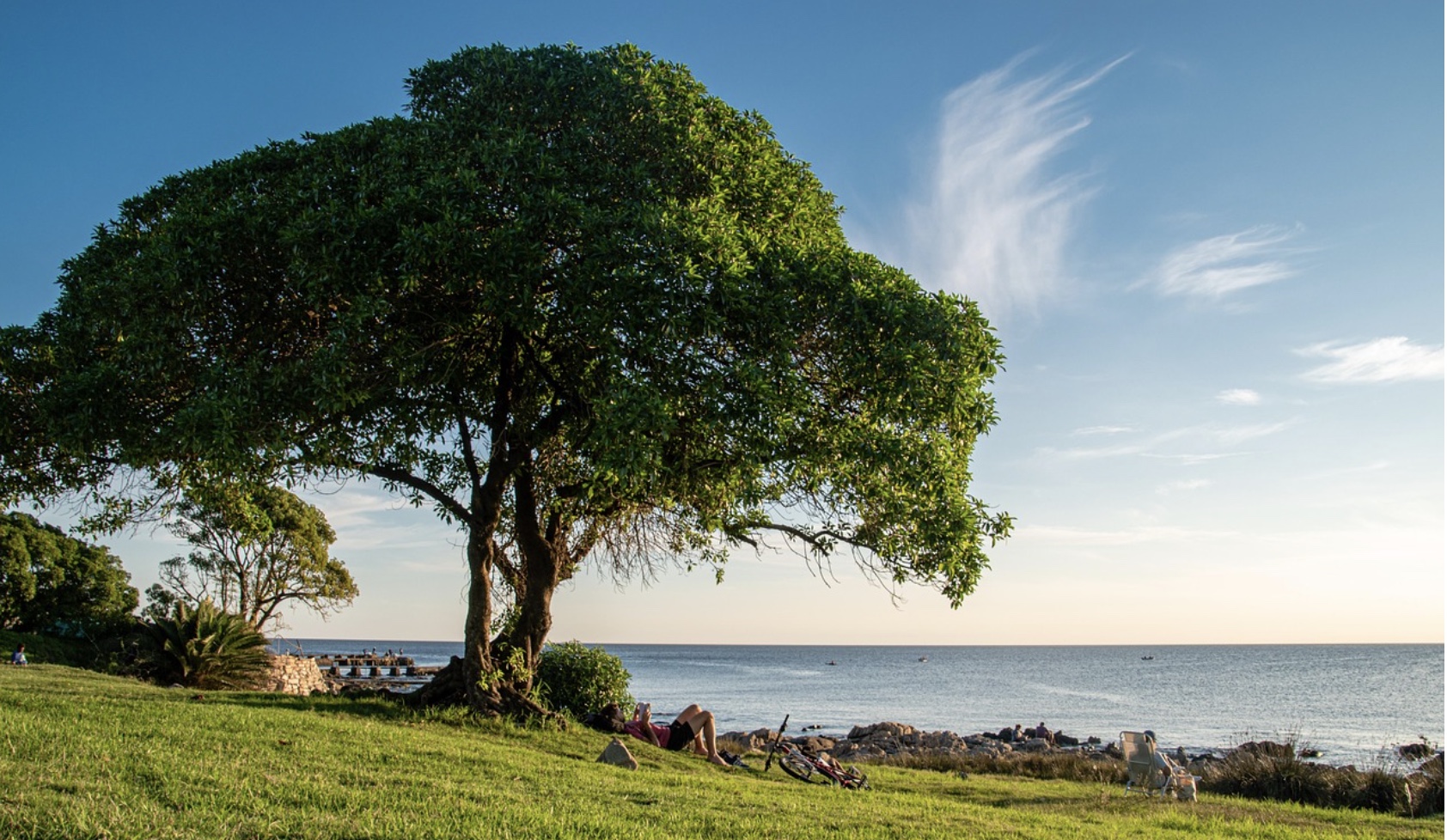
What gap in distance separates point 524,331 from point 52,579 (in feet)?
123

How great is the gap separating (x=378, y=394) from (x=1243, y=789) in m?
15.3

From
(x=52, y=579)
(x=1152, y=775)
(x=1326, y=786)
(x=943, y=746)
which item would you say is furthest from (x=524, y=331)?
(x=52, y=579)

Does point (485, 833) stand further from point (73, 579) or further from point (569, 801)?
point (73, 579)

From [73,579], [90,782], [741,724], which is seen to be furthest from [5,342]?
[741,724]

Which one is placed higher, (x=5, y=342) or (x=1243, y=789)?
(x=5, y=342)

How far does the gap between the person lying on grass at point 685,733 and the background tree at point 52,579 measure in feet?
96.7

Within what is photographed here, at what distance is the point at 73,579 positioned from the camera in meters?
40.8

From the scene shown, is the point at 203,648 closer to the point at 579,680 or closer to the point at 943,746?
the point at 579,680

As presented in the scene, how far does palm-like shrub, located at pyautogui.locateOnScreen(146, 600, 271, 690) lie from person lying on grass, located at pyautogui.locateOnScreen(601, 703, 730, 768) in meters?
10.4

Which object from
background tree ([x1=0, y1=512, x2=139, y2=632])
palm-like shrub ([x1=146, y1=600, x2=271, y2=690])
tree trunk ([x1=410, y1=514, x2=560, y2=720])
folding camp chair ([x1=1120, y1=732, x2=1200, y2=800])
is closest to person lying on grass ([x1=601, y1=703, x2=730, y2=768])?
tree trunk ([x1=410, y1=514, x2=560, y2=720])

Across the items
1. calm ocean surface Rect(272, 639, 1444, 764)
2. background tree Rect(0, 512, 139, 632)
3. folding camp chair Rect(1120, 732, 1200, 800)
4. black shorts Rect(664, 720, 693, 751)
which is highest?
background tree Rect(0, 512, 139, 632)

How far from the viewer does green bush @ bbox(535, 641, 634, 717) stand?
17984mm

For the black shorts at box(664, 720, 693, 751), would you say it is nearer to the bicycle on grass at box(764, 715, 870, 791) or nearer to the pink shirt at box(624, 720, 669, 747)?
the pink shirt at box(624, 720, 669, 747)

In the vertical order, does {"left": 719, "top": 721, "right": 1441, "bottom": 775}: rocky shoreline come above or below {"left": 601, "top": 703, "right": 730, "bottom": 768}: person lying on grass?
below
